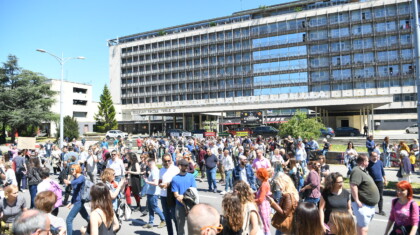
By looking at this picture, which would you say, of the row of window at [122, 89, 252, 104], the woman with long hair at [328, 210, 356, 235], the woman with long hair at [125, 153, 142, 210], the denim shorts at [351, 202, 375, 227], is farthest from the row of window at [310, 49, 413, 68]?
the woman with long hair at [328, 210, 356, 235]

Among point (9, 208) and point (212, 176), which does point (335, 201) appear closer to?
point (9, 208)

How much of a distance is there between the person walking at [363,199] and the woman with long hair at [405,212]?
0.66m

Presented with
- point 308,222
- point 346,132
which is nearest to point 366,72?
point 346,132

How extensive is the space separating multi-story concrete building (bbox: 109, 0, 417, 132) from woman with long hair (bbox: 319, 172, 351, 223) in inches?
1583

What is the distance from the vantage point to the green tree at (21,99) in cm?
4519

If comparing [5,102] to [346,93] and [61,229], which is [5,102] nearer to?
[61,229]

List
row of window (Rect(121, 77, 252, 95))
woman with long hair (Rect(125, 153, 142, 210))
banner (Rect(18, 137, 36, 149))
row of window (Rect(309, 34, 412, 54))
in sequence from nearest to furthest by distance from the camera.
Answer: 1. woman with long hair (Rect(125, 153, 142, 210))
2. banner (Rect(18, 137, 36, 149))
3. row of window (Rect(309, 34, 412, 54))
4. row of window (Rect(121, 77, 252, 95))

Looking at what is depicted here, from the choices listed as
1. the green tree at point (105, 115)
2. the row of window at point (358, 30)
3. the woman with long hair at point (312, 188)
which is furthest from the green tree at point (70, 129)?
the row of window at point (358, 30)

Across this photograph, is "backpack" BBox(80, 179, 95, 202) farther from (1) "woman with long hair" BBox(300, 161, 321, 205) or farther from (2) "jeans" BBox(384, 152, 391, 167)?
(2) "jeans" BBox(384, 152, 391, 167)

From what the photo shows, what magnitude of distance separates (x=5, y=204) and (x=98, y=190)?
263 centimetres

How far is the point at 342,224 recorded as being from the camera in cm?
307

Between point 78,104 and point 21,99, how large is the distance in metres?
21.1

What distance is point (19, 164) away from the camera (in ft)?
38.1

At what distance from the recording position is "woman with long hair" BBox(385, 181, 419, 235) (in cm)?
402
